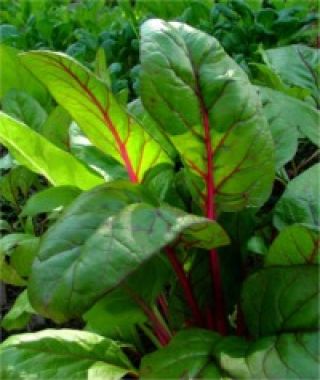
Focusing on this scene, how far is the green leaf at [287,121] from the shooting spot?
1271 mm

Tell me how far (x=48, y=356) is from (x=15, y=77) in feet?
2.80

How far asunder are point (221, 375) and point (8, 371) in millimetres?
336

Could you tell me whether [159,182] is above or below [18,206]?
above

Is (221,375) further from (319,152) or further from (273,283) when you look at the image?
(319,152)

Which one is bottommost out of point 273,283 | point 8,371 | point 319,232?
point 8,371

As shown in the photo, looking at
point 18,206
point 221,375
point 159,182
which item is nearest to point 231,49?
point 18,206

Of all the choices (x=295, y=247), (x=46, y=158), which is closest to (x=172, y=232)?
(x=295, y=247)

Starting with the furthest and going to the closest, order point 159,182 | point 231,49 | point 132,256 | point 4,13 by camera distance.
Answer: point 4,13 < point 231,49 < point 159,182 < point 132,256

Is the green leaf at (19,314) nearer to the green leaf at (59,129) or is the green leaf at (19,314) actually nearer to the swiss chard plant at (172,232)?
the swiss chard plant at (172,232)

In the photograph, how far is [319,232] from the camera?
39.0 inches

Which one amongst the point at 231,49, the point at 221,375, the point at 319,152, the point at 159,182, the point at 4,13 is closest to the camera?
the point at 221,375

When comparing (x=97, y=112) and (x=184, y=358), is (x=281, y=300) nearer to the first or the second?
(x=184, y=358)

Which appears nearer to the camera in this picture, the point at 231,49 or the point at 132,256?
the point at 132,256

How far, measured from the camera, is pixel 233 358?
1034mm
